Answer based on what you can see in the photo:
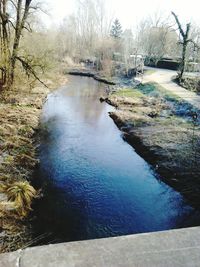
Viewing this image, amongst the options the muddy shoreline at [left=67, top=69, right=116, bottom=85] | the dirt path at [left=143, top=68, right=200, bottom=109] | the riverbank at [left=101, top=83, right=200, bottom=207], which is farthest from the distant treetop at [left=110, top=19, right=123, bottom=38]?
the riverbank at [left=101, top=83, right=200, bottom=207]

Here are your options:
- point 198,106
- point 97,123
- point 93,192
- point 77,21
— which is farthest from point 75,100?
point 77,21

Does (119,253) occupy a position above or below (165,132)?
above

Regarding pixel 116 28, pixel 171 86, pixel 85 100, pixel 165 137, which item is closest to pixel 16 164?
pixel 165 137

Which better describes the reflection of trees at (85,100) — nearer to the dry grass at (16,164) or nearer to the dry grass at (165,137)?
the dry grass at (165,137)

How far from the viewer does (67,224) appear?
27.1ft

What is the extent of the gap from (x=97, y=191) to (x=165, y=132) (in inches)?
261

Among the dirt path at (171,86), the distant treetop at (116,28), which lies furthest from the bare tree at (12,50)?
the distant treetop at (116,28)

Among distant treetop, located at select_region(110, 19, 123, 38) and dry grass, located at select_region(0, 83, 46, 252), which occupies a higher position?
distant treetop, located at select_region(110, 19, 123, 38)

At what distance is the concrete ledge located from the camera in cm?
346

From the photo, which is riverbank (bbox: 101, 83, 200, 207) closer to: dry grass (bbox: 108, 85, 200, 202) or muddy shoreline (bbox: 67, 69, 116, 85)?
dry grass (bbox: 108, 85, 200, 202)

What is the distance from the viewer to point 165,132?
15352 millimetres

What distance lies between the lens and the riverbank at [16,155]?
24.8 ft

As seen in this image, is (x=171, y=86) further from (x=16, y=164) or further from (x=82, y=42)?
(x=82, y=42)

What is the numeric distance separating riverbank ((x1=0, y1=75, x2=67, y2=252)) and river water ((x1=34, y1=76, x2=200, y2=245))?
46 centimetres
